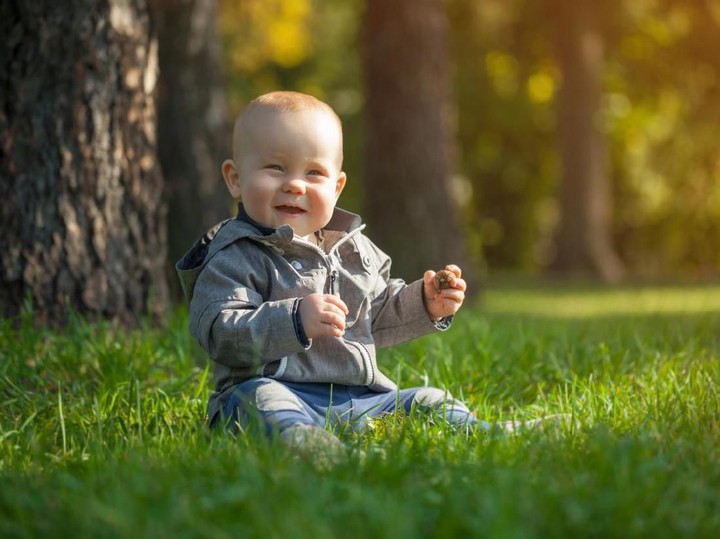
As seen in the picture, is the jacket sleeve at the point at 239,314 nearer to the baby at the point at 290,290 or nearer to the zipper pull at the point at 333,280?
the baby at the point at 290,290

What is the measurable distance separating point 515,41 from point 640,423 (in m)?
17.9

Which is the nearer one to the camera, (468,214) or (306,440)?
(306,440)

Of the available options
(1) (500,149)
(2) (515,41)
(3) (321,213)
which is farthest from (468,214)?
(3) (321,213)

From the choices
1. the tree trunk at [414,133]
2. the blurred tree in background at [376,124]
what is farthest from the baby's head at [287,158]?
the tree trunk at [414,133]

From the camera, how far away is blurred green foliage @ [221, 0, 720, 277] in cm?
2016

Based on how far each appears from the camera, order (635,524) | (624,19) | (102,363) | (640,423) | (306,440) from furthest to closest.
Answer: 1. (624,19)
2. (102,363)
3. (640,423)
4. (306,440)
5. (635,524)

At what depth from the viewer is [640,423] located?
126 inches

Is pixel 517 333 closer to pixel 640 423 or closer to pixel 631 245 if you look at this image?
pixel 640 423

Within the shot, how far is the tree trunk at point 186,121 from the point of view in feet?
24.6

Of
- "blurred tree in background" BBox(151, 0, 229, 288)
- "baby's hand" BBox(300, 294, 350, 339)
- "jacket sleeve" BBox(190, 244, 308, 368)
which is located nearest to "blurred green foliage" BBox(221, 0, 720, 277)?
"blurred tree in background" BBox(151, 0, 229, 288)

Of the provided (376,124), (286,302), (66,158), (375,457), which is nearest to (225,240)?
(286,302)

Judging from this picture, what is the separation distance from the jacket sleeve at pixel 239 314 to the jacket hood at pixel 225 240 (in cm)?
4

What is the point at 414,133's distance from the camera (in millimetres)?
11539

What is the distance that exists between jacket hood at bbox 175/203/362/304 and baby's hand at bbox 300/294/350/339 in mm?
336
